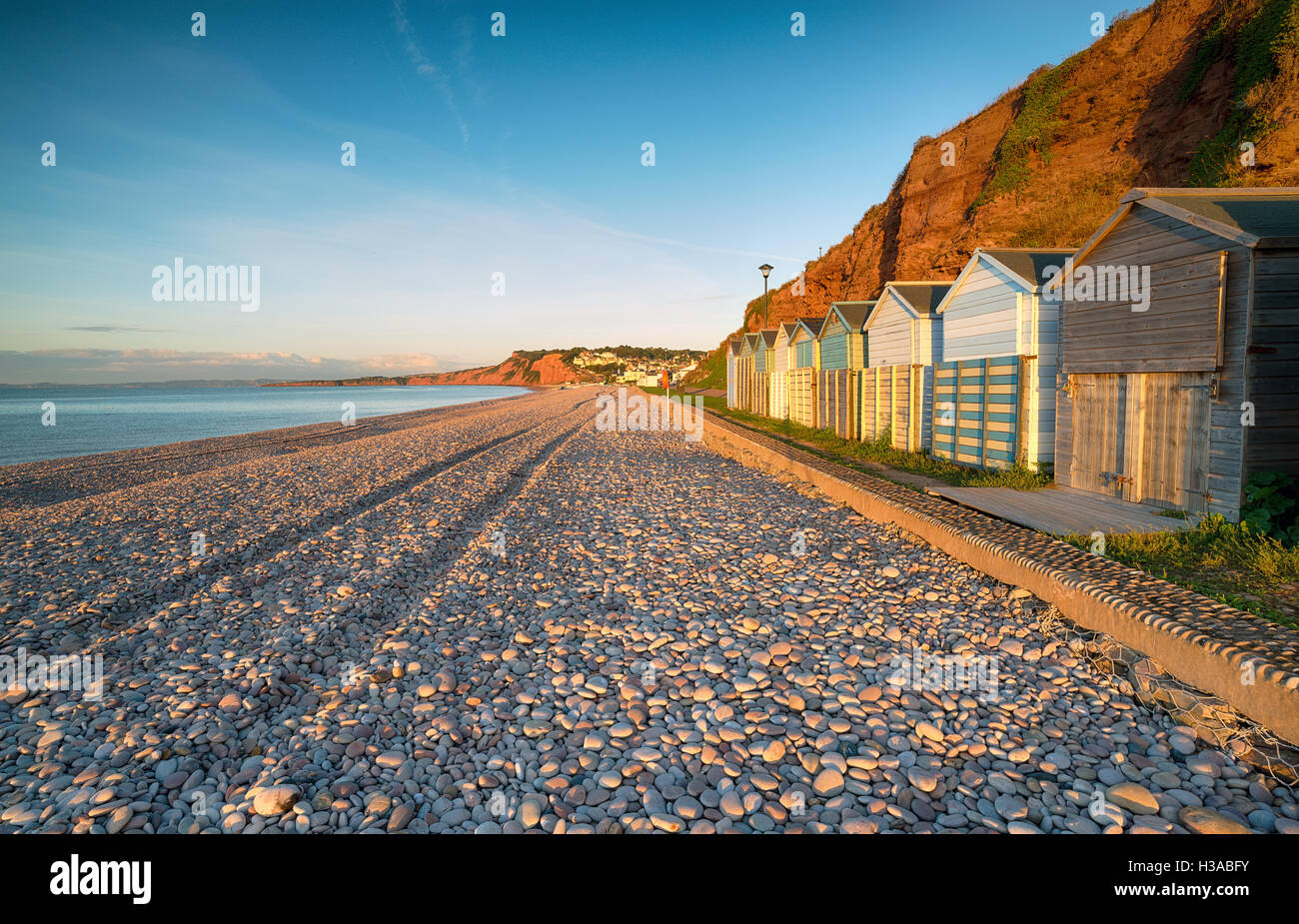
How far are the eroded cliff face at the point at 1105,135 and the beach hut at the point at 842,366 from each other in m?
11.2

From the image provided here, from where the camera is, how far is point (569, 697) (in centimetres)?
523

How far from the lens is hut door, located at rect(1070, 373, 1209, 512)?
321 inches

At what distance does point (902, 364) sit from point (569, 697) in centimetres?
1551

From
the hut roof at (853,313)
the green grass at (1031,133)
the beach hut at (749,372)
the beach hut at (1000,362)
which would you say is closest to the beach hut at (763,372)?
the beach hut at (749,372)

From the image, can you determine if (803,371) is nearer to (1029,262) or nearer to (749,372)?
(1029,262)

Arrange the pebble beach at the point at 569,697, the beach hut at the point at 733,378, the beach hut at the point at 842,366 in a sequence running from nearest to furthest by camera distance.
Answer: the pebble beach at the point at 569,697 < the beach hut at the point at 842,366 < the beach hut at the point at 733,378

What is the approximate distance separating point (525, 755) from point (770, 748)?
1.73 m

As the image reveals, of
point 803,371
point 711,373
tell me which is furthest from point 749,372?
point 711,373

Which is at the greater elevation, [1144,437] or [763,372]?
[763,372]

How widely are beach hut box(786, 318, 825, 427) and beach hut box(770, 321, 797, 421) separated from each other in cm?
88

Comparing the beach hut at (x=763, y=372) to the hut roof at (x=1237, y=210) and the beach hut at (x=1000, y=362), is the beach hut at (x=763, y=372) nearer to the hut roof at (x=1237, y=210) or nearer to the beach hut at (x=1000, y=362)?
the beach hut at (x=1000, y=362)

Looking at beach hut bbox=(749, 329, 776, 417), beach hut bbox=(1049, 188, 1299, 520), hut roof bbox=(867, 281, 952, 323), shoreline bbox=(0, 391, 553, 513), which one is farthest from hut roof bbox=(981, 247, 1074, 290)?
shoreline bbox=(0, 391, 553, 513)

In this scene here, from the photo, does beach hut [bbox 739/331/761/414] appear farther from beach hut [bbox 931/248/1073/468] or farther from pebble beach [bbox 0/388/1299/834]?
pebble beach [bbox 0/388/1299/834]

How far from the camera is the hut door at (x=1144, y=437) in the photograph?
816 centimetres
